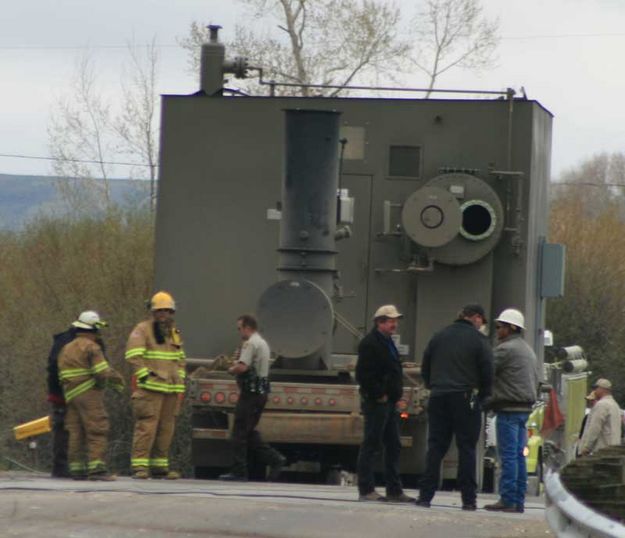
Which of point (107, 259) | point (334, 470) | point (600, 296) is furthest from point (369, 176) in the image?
point (600, 296)

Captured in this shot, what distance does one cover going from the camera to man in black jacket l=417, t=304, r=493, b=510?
12.8 m

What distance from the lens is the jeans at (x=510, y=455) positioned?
43.7 feet

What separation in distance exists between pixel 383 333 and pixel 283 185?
101 inches

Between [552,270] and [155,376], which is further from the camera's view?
[552,270]

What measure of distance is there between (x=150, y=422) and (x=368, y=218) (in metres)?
3.21

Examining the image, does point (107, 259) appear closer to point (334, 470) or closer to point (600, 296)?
point (334, 470)

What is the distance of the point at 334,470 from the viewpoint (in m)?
16.5

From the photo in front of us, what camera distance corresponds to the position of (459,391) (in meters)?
12.9

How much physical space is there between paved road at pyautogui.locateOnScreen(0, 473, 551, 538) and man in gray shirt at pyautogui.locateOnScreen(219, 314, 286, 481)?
3.15ft

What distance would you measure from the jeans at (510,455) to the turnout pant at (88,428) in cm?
376

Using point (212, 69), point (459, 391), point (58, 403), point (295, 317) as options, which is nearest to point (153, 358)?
point (58, 403)

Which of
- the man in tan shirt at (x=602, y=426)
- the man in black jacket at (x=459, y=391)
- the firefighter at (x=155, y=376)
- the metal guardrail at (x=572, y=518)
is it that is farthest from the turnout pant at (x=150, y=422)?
the man in tan shirt at (x=602, y=426)

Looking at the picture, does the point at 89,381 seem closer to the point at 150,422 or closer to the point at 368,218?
the point at 150,422

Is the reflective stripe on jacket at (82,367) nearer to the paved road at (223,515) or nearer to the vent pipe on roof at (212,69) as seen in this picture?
the paved road at (223,515)
